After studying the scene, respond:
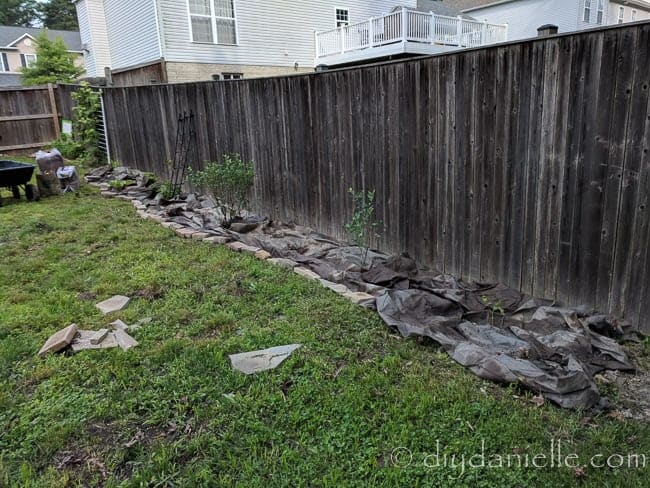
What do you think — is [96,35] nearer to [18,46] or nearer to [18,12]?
[18,46]

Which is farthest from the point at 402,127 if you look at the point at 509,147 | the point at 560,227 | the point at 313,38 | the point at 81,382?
the point at 313,38

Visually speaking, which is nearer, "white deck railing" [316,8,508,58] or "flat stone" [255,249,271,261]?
"flat stone" [255,249,271,261]

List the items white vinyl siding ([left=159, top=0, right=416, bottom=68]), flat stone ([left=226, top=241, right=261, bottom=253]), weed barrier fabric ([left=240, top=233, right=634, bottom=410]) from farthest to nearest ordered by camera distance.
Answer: white vinyl siding ([left=159, top=0, right=416, bottom=68]), flat stone ([left=226, top=241, right=261, bottom=253]), weed barrier fabric ([left=240, top=233, right=634, bottom=410])

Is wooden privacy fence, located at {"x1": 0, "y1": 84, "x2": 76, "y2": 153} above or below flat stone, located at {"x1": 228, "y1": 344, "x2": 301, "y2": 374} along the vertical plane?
above

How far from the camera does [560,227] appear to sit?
326 cm

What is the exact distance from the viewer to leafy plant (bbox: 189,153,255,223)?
5.80 m

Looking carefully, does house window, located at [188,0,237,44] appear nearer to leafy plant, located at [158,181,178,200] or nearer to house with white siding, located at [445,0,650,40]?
leafy plant, located at [158,181,178,200]

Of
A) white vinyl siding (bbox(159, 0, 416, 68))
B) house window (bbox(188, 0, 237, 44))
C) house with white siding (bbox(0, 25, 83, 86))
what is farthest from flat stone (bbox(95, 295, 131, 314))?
house with white siding (bbox(0, 25, 83, 86))

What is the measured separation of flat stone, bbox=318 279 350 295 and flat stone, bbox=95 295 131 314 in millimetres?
1549

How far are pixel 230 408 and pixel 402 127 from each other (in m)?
2.93

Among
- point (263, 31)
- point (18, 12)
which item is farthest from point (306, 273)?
point (18, 12)

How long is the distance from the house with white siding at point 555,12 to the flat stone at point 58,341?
72.8 feet

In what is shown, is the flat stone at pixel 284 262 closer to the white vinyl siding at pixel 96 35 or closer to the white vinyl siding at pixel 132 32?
the white vinyl siding at pixel 132 32

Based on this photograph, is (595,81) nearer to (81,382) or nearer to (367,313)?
(367,313)
